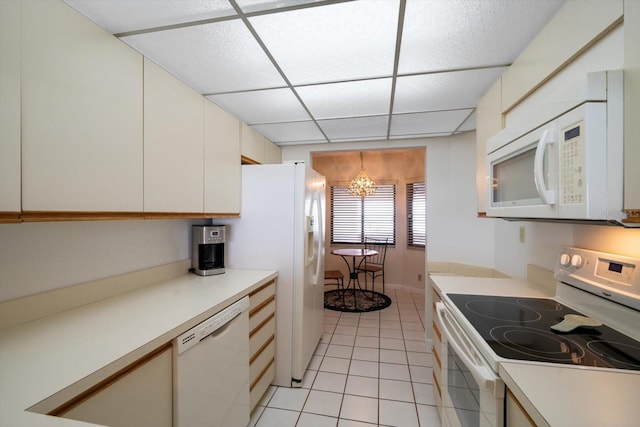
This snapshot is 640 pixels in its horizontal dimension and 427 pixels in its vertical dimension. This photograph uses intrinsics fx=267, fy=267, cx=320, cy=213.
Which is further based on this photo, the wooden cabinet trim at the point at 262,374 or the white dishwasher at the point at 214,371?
the wooden cabinet trim at the point at 262,374

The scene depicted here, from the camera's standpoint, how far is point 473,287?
65.0 inches

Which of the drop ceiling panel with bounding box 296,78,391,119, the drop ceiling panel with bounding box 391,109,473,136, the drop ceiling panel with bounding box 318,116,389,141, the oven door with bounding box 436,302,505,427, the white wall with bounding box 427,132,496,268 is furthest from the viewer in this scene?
the white wall with bounding box 427,132,496,268

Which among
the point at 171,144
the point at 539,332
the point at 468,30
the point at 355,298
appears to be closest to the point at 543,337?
the point at 539,332

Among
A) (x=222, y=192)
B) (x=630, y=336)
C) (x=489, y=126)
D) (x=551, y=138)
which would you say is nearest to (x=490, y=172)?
(x=489, y=126)

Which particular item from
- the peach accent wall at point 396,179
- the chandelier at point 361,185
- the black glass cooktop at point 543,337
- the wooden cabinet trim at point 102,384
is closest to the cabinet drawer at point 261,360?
the wooden cabinet trim at point 102,384

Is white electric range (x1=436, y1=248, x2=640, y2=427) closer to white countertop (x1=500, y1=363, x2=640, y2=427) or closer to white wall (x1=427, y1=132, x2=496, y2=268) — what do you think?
white countertop (x1=500, y1=363, x2=640, y2=427)

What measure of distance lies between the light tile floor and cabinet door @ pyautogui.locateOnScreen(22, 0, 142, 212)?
5.43ft

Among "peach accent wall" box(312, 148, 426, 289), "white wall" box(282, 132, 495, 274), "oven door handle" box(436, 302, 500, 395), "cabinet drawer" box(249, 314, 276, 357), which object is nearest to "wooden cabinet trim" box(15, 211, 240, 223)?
"cabinet drawer" box(249, 314, 276, 357)

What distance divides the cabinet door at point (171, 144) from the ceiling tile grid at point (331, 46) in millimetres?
117

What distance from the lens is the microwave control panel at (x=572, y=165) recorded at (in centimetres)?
84

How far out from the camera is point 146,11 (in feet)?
3.49

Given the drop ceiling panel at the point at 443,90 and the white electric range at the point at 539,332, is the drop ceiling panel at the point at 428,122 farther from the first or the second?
the white electric range at the point at 539,332

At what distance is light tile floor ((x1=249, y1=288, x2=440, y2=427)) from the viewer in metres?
1.76

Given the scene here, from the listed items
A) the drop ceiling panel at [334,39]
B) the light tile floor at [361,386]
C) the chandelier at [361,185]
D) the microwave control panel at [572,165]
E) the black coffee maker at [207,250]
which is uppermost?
the drop ceiling panel at [334,39]
